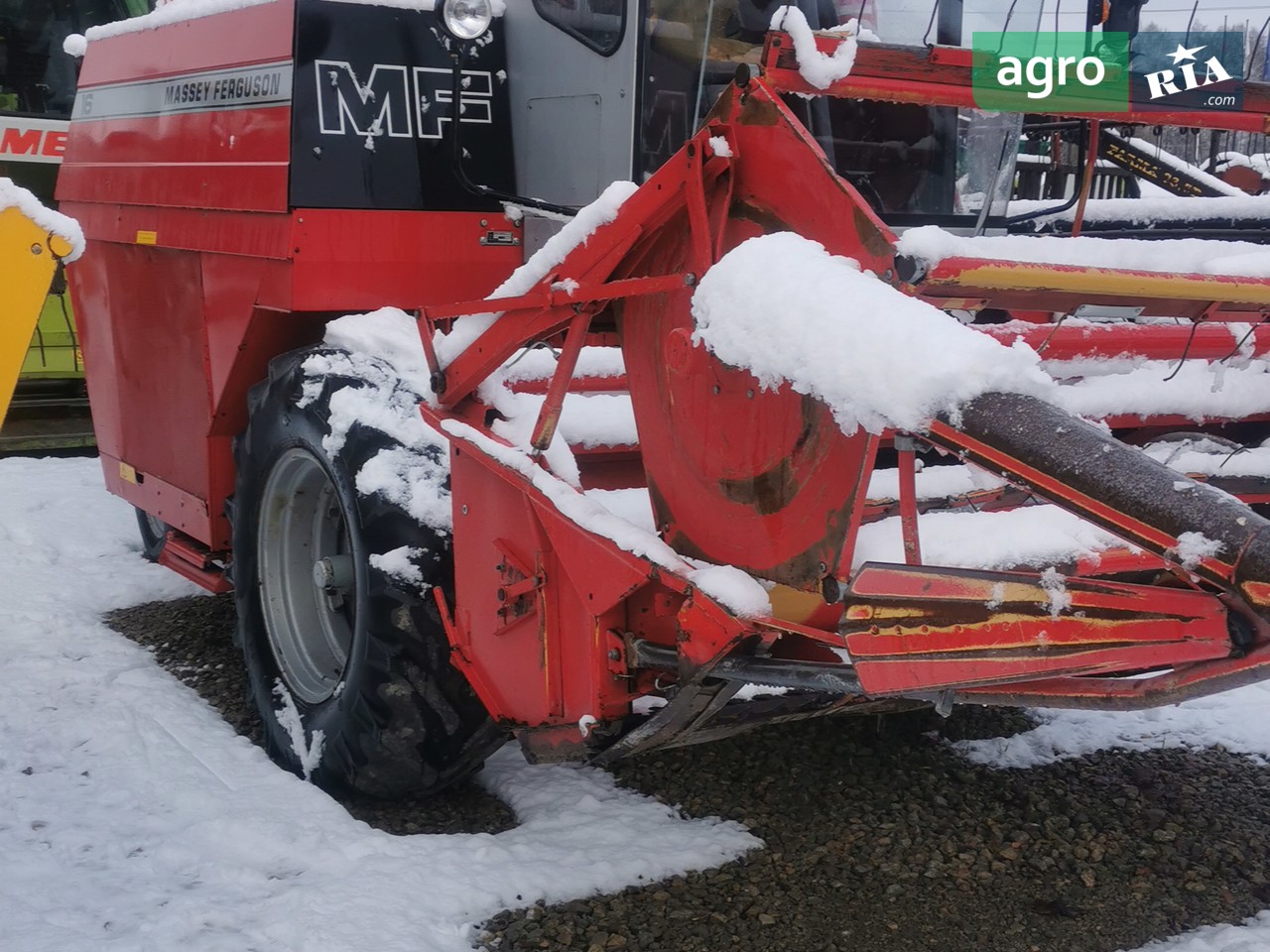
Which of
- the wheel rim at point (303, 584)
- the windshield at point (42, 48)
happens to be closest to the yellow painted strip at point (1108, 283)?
the wheel rim at point (303, 584)

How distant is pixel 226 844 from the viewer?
2.83 metres

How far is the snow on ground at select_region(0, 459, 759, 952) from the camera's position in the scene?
2512 millimetres

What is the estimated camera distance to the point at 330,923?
2.49 m

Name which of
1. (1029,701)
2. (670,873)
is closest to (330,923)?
(670,873)

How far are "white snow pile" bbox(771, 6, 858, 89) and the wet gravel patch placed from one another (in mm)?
1801

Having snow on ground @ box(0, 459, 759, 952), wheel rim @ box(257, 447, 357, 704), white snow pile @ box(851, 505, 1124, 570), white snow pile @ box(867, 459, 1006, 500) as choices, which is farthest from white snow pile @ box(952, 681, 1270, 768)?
wheel rim @ box(257, 447, 357, 704)

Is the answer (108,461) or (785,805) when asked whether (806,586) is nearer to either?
(785,805)

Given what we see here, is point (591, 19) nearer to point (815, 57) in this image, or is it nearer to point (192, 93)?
point (815, 57)

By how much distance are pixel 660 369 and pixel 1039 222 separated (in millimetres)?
2450

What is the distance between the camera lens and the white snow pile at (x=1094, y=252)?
184cm

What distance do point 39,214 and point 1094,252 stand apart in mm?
Answer: 2015

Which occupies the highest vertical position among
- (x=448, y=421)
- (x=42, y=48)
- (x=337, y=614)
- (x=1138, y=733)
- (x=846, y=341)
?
(x=42, y=48)

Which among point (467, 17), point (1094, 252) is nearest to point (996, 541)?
point (1094, 252)

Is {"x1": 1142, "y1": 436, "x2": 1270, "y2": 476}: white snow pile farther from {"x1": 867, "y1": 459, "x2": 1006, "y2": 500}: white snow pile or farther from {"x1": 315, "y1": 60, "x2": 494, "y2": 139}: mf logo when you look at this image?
{"x1": 315, "y1": 60, "x2": 494, "y2": 139}: mf logo
